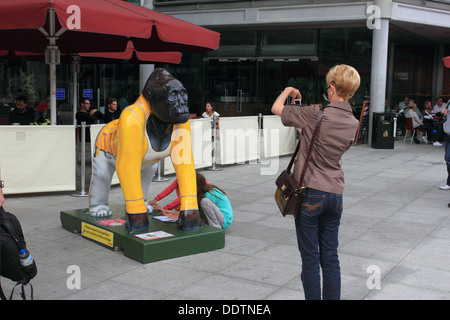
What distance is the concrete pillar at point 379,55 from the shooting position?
16.1 meters

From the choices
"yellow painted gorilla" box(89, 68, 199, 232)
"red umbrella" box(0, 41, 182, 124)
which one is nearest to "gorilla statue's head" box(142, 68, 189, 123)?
"yellow painted gorilla" box(89, 68, 199, 232)

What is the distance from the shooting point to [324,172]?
3678mm

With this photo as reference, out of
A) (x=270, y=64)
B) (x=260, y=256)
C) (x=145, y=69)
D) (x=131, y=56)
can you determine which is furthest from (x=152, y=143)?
(x=145, y=69)

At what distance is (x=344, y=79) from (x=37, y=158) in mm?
6104

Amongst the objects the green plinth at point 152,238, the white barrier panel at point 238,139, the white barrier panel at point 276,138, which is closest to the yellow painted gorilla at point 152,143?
the green plinth at point 152,238

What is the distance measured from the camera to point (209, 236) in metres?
5.65

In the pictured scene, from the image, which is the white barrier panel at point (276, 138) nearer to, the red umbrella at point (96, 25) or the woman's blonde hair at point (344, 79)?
the red umbrella at point (96, 25)

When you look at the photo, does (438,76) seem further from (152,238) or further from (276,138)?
(152,238)

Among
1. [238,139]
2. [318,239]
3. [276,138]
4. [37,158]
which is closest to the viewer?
[318,239]

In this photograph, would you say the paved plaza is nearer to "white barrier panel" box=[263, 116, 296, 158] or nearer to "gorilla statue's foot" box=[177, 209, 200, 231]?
"gorilla statue's foot" box=[177, 209, 200, 231]
